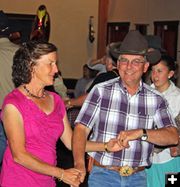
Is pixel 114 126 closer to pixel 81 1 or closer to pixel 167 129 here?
pixel 167 129

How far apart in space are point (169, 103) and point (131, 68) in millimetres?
1026

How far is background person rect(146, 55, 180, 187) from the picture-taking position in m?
4.36

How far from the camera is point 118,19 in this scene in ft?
52.0

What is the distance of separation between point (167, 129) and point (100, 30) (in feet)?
44.0

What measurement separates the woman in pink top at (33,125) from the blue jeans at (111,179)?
183 millimetres

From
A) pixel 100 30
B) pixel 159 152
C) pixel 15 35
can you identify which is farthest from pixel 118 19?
pixel 159 152

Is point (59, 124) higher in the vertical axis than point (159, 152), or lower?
higher

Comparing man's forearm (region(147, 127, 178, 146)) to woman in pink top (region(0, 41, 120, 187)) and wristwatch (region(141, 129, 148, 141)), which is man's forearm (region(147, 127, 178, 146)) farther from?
woman in pink top (region(0, 41, 120, 187))

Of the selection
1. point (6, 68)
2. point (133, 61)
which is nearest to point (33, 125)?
point (133, 61)

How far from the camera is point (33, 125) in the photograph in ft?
10.4

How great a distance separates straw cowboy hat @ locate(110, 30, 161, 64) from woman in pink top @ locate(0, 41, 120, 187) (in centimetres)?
45

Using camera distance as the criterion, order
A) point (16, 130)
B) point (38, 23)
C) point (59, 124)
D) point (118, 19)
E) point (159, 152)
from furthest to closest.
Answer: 1. point (118, 19)
2. point (38, 23)
3. point (159, 152)
4. point (59, 124)
5. point (16, 130)

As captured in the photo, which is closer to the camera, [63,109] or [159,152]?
[63,109]

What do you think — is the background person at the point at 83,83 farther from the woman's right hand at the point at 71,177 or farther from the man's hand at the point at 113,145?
the woman's right hand at the point at 71,177
